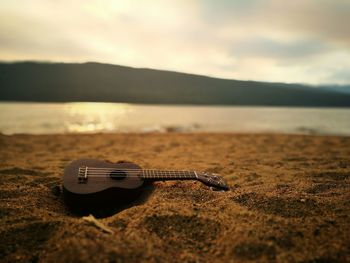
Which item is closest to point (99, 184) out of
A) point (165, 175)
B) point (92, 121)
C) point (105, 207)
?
point (105, 207)

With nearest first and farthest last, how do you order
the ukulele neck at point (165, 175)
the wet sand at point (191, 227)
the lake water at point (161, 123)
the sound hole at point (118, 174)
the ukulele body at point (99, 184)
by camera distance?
1. the wet sand at point (191, 227)
2. the ukulele body at point (99, 184)
3. the sound hole at point (118, 174)
4. the ukulele neck at point (165, 175)
5. the lake water at point (161, 123)

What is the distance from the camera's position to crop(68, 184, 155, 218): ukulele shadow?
8.85 ft

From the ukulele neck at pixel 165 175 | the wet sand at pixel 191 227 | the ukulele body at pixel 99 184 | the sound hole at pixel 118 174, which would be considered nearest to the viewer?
the wet sand at pixel 191 227

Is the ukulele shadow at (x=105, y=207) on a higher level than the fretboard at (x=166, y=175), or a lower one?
lower

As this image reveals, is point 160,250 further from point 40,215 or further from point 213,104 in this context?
point 213,104

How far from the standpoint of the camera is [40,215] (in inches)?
95.3

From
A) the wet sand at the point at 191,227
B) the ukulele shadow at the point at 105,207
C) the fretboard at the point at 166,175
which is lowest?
the ukulele shadow at the point at 105,207

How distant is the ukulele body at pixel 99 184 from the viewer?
8.82 feet

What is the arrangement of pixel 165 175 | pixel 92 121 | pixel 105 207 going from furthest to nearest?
1. pixel 92 121
2. pixel 165 175
3. pixel 105 207

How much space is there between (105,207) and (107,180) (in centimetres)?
31

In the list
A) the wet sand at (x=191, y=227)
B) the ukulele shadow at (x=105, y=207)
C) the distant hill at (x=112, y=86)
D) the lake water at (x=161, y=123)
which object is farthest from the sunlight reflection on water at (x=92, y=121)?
the wet sand at (x=191, y=227)

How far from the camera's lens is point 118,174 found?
3020 millimetres

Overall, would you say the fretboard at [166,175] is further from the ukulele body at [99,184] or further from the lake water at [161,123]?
the lake water at [161,123]

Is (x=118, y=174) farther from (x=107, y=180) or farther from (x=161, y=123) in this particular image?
(x=161, y=123)
